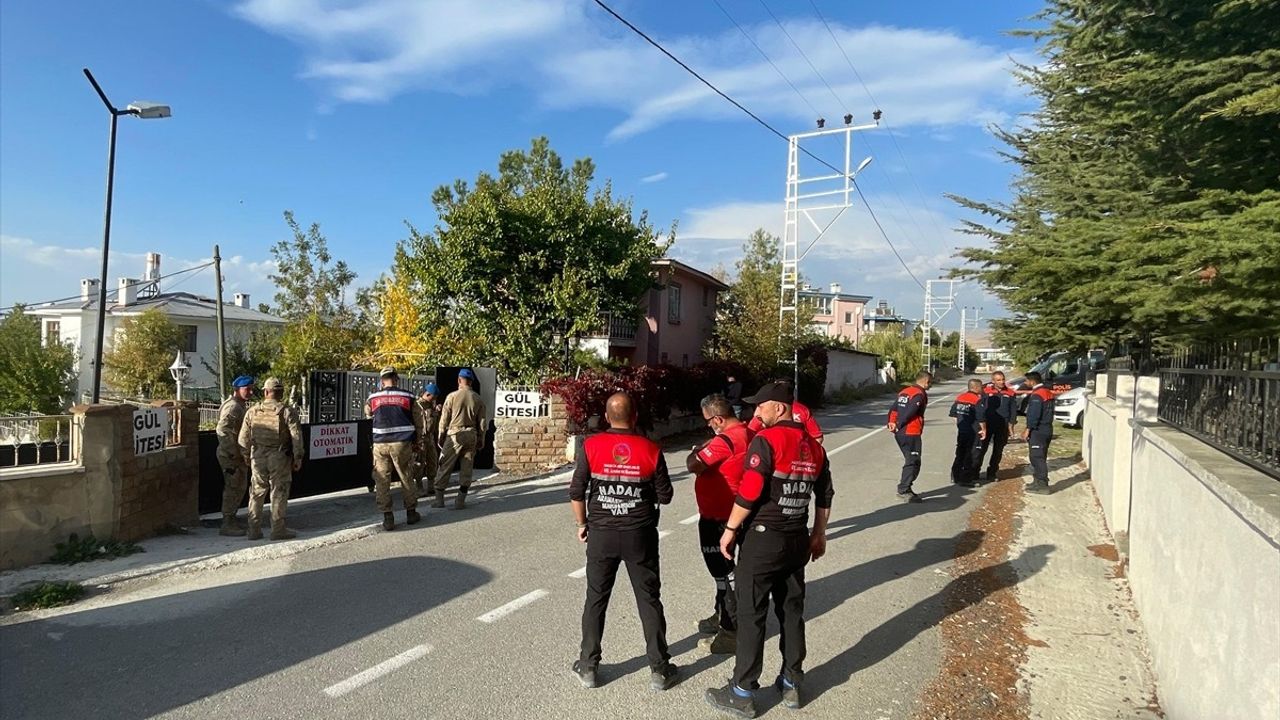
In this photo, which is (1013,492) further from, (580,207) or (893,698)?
(580,207)

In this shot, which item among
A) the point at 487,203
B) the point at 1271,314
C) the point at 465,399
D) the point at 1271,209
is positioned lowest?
the point at 465,399

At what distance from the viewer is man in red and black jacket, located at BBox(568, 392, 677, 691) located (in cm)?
414

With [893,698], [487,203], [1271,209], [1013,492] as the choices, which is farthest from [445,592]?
[487,203]

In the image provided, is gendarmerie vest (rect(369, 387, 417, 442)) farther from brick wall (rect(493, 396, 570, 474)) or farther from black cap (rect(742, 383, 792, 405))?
brick wall (rect(493, 396, 570, 474))

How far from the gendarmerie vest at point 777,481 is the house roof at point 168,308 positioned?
3786cm

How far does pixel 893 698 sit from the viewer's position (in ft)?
13.9

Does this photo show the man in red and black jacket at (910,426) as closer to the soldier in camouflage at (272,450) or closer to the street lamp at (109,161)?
the soldier in camouflage at (272,450)

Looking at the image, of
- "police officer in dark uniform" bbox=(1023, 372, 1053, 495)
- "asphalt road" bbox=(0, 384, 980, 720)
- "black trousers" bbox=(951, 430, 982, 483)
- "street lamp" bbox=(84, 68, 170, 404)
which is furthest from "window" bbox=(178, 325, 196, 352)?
"police officer in dark uniform" bbox=(1023, 372, 1053, 495)

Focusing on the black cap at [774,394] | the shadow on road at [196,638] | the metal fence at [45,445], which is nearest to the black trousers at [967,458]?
the black cap at [774,394]

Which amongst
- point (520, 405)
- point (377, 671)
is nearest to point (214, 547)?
point (377, 671)

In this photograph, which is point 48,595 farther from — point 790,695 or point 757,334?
point 757,334

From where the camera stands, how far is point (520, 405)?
13.3m

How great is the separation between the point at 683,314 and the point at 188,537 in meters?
20.7

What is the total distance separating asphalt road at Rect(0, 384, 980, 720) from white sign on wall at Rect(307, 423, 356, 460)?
2.71m
